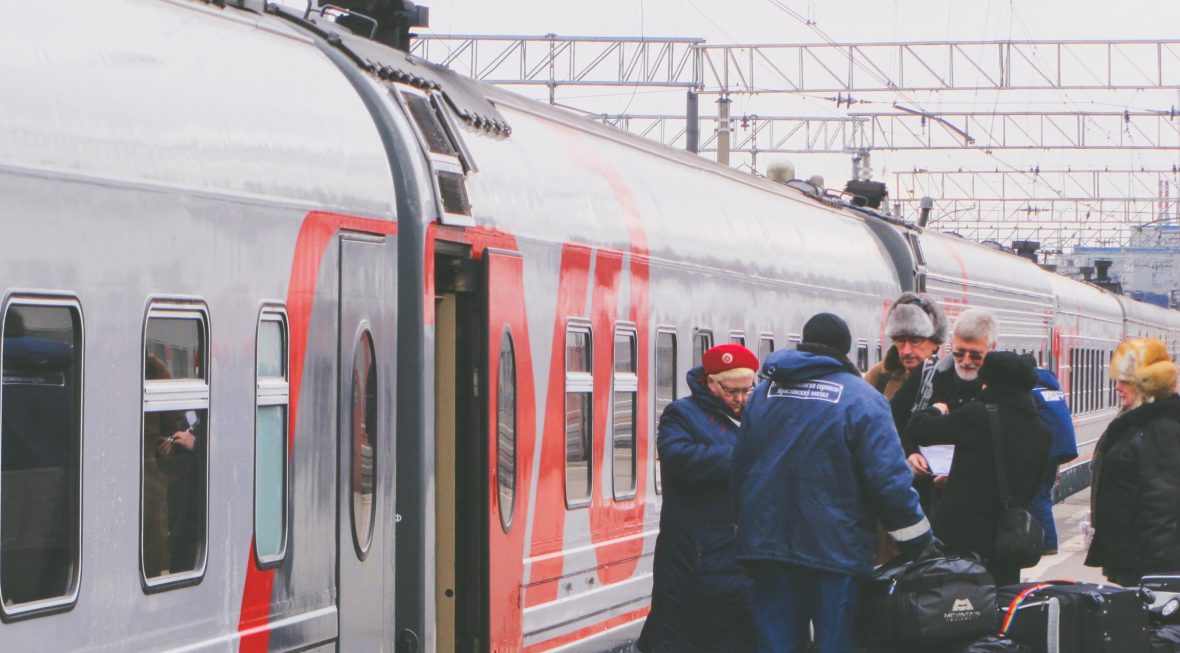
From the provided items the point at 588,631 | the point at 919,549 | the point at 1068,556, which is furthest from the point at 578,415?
the point at 1068,556

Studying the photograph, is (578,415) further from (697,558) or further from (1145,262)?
(1145,262)

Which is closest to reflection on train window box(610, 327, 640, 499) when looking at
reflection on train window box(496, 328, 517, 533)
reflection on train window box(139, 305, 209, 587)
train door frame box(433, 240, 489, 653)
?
reflection on train window box(496, 328, 517, 533)

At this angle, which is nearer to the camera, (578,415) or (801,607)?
(801,607)

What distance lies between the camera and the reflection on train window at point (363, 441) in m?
6.58

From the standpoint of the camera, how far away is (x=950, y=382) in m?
8.93

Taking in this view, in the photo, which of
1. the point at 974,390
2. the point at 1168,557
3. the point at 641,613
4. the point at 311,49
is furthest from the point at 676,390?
the point at 311,49

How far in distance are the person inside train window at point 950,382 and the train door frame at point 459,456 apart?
7.15 ft

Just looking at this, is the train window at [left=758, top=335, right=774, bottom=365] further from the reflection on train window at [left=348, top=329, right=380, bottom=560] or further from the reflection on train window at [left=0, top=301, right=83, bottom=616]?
the reflection on train window at [left=0, top=301, right=83, bottom=616]

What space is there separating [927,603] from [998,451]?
133 centimetres

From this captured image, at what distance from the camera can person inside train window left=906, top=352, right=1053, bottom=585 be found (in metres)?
8.21

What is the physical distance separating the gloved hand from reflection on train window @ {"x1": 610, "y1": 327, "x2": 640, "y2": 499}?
2.68 metres

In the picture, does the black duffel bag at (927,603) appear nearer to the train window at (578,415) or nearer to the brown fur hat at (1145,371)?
the brown fur hat at (1145,371)

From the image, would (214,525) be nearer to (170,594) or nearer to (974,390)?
(170,594)

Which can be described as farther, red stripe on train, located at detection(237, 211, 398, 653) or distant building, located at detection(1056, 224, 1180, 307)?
distant building, located at detection(1056, 224, 1180, 307)
